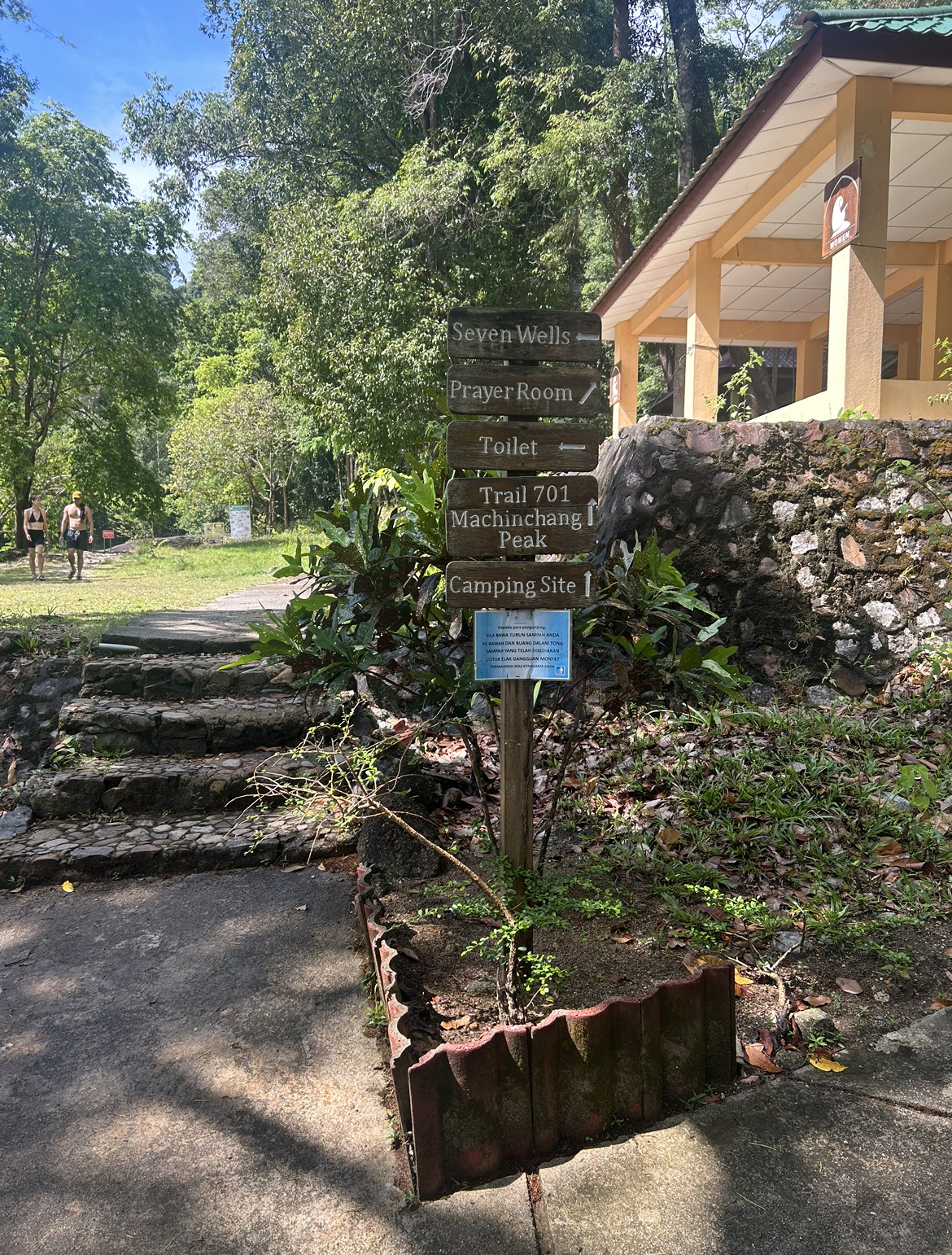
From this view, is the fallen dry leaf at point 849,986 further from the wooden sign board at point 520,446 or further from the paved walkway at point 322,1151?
the wooden sign board at point 520,446

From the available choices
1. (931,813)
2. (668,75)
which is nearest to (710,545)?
(931,813)

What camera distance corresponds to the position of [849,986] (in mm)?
2795

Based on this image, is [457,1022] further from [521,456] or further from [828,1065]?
[521,456]

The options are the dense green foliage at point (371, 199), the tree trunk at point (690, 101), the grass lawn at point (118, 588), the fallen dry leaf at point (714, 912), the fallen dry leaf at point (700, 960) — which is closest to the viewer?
the fallen dry leaf at point (700, 960)

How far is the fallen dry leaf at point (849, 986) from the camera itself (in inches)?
109

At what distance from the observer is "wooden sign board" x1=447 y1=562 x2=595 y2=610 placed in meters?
2.54

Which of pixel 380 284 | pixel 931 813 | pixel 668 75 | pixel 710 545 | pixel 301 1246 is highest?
pixel 668 75

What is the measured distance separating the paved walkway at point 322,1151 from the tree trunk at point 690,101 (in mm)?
17786

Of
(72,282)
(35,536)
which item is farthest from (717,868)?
(72,282)

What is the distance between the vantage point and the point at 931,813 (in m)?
3.78

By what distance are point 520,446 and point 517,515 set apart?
0.20m

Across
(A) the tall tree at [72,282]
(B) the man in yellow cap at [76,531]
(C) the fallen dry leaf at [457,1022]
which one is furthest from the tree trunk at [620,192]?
(C) the fallen dry leaf at [457,1022]

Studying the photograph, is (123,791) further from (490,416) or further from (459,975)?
(490,416)

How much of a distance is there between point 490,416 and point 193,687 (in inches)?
135
